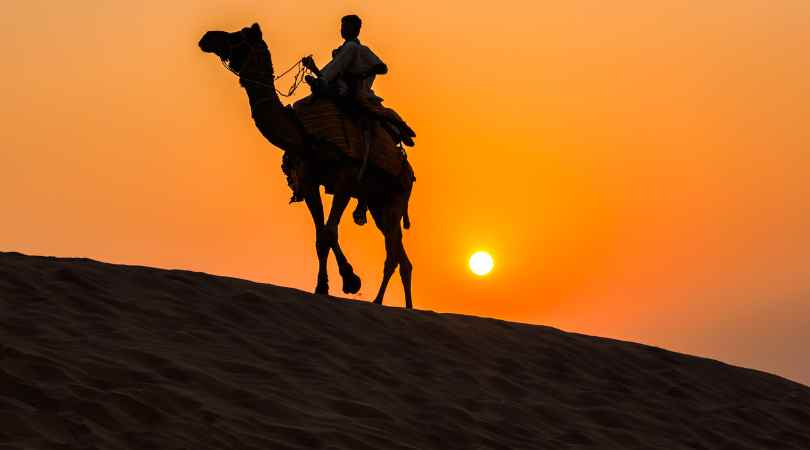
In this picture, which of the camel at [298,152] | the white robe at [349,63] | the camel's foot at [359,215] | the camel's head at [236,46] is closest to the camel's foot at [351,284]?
the camel at [298,152]

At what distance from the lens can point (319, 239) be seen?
16.7 metres

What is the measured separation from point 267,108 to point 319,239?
1532mm

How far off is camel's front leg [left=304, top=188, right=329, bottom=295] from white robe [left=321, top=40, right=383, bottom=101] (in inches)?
48.6

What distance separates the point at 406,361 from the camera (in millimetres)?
14242

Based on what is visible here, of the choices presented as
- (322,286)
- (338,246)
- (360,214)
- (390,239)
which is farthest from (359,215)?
(322,286)

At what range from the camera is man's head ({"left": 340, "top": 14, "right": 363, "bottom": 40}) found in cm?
1747

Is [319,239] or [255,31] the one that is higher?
[255,31]

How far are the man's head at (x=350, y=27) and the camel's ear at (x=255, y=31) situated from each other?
1.23 m

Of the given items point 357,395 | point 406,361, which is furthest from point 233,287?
point 357,395

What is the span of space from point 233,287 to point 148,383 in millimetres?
4008

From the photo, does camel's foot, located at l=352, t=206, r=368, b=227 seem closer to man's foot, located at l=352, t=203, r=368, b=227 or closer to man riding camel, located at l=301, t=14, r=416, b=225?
man's foot, located at l=352, t=203, r=368, b=227


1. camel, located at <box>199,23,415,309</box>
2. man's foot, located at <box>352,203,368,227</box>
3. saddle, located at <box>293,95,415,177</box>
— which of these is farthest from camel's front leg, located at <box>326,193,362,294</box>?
man's foot, located at <box>352,203,368,227</box>

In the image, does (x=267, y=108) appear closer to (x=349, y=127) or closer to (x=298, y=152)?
(x=298, y=152)

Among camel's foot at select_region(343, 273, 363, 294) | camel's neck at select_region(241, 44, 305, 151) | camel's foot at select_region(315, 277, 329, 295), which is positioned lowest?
camel's foot at select_region(315, 277, 329, 295)
